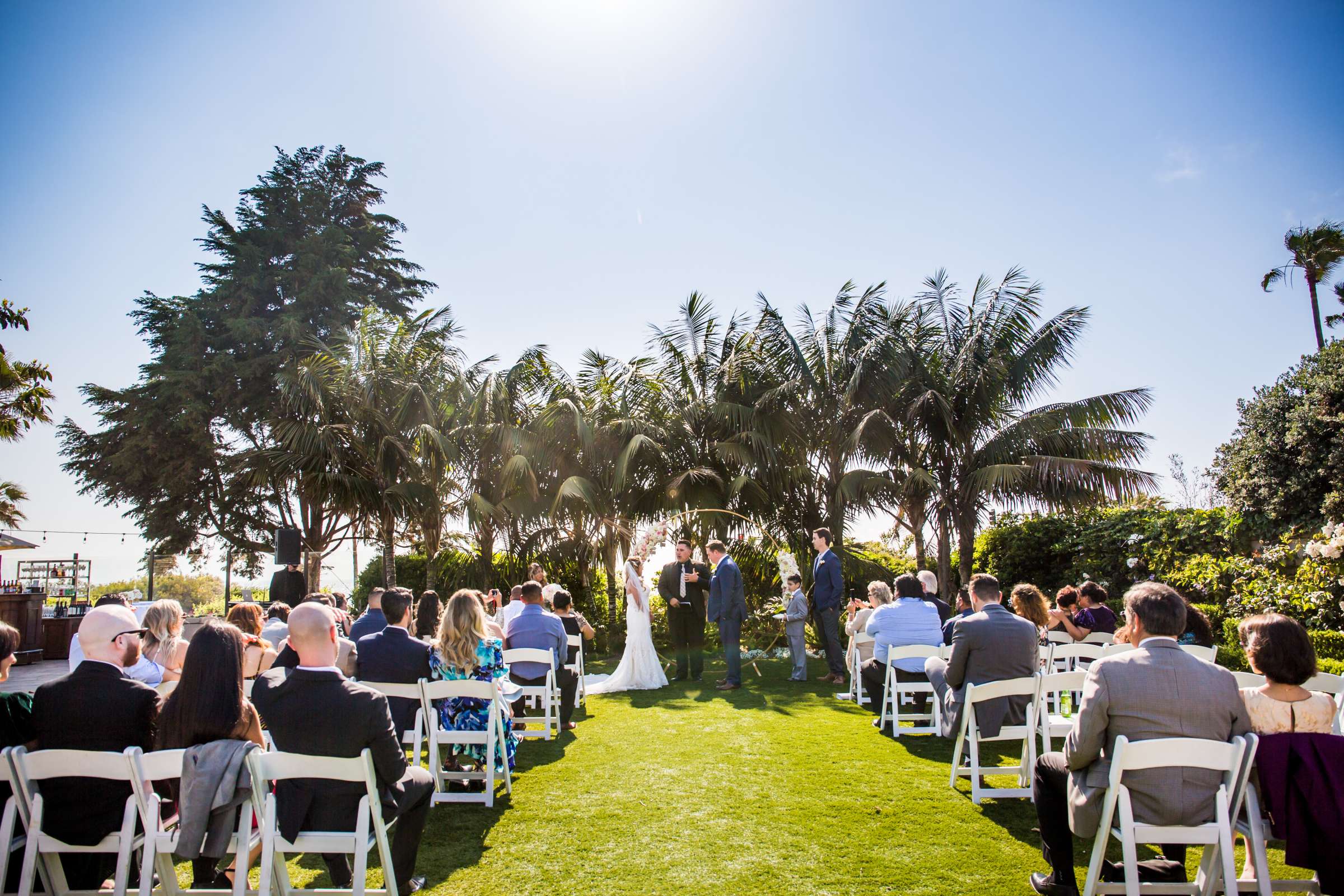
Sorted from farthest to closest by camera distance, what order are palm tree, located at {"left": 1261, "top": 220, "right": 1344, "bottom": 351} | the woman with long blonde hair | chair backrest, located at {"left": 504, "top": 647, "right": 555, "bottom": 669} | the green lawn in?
1. palm tree, located at {"left": 1261, "top": 220, "right": 1344, "bottom": 351}
2. chair backrest, located at {"left": 504, "top": 647, "right": 555, "bottom": 669}
3. the woman with long blonde hair
4. the green lawn

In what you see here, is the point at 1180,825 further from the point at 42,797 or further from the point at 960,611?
the point at 960,611

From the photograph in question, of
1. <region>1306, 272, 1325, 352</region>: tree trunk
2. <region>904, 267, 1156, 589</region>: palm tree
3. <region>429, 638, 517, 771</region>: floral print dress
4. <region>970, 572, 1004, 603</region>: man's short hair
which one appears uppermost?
<region>1306, 272, 1325, 352</region>: tree trunk

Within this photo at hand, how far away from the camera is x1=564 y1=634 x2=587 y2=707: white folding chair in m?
8.63

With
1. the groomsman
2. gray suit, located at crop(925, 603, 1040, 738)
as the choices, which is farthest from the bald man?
the groomsman

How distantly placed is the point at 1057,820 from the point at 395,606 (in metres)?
4.53

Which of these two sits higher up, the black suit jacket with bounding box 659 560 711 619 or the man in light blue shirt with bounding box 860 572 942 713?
the black suit jacket with bounding box 659 560 711 619

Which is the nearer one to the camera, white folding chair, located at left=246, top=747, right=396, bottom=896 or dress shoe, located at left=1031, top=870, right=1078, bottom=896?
white folding chair, located at left=246, top=747, right=396, bottom=896

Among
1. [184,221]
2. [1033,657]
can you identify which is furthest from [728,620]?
[184,221]

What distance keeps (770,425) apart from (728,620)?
599 cm

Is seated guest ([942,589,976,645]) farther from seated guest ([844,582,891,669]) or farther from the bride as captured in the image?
the bride

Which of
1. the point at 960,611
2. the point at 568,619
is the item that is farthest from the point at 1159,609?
the point at 568,619

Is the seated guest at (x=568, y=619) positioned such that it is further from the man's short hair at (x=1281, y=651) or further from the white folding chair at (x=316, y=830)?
the man's short hair at (x=1281, y=651)

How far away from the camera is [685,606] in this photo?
456 inches

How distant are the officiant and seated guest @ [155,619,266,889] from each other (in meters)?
8.32
